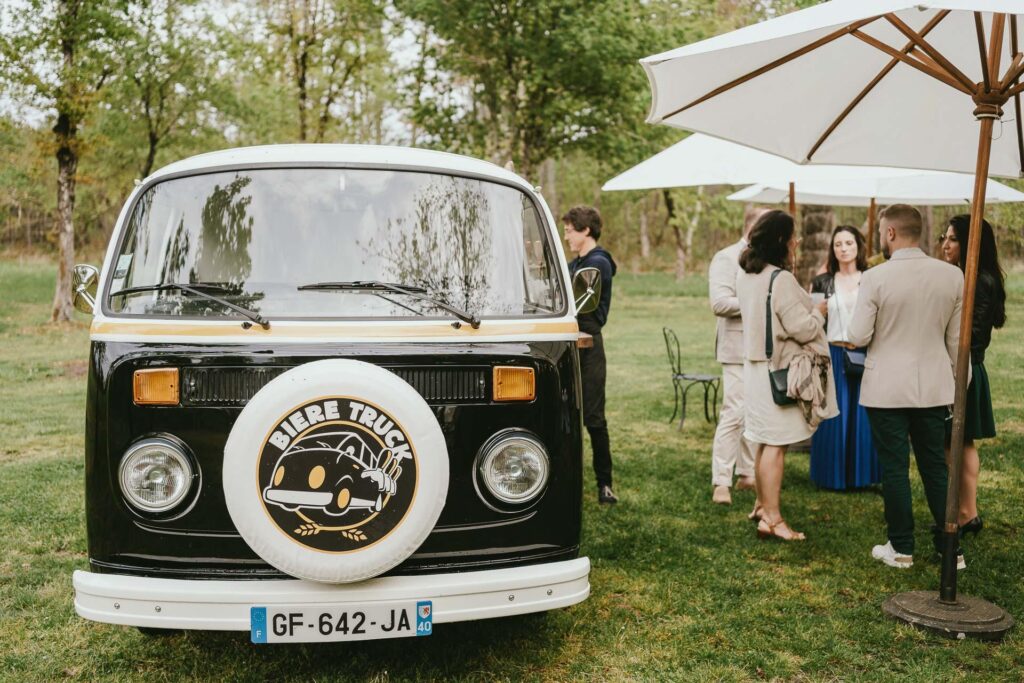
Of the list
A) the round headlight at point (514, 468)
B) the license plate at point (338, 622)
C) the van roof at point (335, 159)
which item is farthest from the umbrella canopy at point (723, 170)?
the license plate at point (338, 622)

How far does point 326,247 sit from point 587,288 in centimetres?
128

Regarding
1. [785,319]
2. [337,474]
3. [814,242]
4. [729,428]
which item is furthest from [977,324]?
[814,242]

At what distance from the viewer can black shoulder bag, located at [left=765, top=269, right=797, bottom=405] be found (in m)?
5.30

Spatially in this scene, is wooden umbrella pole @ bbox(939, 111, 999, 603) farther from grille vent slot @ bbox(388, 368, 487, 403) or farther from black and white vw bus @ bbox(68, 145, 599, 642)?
grille vent slot @ bbox(388, 368, 487, 403)

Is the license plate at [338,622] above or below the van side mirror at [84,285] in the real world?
below

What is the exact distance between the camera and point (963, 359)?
4.25 m

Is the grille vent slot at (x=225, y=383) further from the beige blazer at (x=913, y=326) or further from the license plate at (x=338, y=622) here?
the beige blazer at (x=913, y=326)

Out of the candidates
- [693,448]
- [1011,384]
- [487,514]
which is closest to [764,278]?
[487,514]

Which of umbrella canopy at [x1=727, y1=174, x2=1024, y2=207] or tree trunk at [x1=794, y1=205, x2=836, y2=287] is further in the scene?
tree trunk at [x1=794, y1=205, x2=836, y2=287]

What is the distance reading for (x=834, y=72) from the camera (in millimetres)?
5168

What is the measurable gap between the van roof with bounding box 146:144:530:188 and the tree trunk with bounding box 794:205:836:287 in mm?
7819

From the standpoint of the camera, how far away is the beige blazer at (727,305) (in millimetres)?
6379

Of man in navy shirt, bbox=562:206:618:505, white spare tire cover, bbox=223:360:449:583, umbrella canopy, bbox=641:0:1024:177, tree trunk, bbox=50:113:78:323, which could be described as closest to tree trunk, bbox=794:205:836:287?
umbrella canopy, bbox=641:0:1024:177

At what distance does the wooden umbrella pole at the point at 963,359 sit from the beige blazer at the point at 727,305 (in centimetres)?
214
